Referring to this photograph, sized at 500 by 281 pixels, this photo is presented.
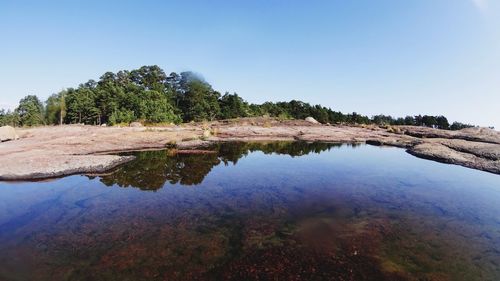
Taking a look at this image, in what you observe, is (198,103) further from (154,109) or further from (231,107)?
(154,109)

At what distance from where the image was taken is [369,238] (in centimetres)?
1233

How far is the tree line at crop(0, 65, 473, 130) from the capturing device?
260 feet

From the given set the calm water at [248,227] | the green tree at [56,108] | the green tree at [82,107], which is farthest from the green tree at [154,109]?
the calm water at [248,227]

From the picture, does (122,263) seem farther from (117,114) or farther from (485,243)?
(117,114)

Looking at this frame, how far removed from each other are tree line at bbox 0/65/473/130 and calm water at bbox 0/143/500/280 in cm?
5944

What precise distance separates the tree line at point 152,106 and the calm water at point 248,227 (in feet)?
195

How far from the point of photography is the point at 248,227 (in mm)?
13180

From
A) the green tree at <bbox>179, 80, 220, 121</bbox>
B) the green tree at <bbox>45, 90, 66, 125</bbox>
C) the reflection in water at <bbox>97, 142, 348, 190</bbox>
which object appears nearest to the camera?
the reflection in water at <bbox>97, 142, 348, 190</bbox>

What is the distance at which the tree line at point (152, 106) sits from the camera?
260 ft

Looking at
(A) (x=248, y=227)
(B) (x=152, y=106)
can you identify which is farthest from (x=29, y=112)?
(A) (x=248, y=227)

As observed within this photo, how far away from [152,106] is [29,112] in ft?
259

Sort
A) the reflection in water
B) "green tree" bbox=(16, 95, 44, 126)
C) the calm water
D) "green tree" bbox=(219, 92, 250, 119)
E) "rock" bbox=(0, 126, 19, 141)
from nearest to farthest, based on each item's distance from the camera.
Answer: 1. the calm water
2. the reflection in water
3. "rock" bbox=(0, 126, 19, 141)
4. "green tree" bbox=(219, 92, 250, 119)
5. "green tree" bbox=(16, 95, 44, 126)

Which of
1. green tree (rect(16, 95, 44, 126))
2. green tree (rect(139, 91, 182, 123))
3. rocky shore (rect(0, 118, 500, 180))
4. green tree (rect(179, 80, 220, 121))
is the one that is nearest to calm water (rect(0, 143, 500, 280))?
rocky shore (rect(0, 118, 500, 180))

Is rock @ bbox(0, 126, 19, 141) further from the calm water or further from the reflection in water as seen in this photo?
the calm water
